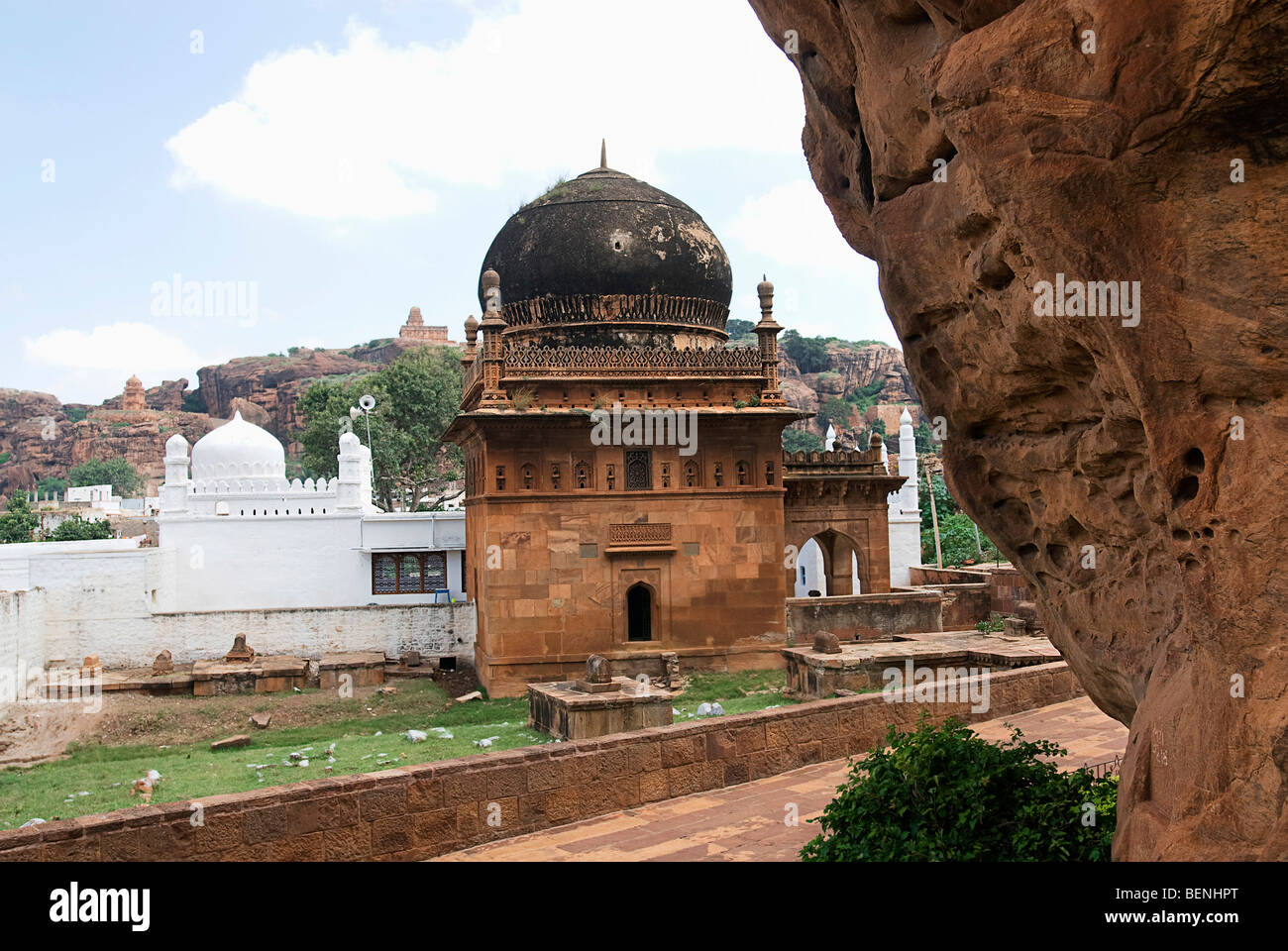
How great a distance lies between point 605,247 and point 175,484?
44.7 ft

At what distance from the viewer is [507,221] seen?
Answer: 22859 millimetres

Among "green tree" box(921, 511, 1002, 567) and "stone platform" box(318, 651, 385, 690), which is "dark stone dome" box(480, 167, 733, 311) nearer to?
"stone platform" box(318, 651, 385, 690)

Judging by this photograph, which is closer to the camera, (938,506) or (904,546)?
(904,546)

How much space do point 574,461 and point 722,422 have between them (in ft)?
9.55

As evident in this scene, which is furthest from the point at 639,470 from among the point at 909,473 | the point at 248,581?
the point at 909,473

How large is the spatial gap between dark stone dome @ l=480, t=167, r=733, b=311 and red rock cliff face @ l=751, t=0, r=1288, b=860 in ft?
48.1

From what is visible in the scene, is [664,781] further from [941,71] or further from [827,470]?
[827,470]

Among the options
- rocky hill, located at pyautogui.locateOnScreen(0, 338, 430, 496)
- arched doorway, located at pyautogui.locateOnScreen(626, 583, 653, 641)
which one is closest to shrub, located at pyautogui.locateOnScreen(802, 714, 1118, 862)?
arched doorway, located at pyautogui.locateOnScreen(626, 583, 653, 641)

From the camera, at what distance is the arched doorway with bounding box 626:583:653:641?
20.4 meters

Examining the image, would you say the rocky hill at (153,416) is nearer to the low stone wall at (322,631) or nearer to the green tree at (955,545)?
the green tree at (955,545)

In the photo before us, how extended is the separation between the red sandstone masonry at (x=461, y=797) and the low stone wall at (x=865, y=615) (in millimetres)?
9935

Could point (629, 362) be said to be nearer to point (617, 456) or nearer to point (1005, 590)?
point (617, 456)

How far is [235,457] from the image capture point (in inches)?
1299
